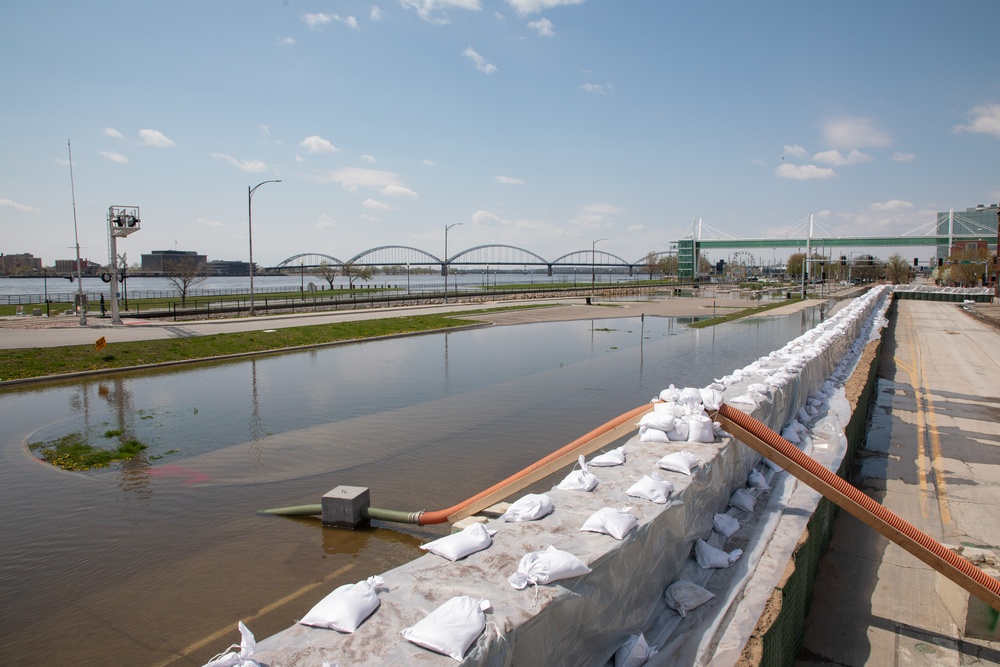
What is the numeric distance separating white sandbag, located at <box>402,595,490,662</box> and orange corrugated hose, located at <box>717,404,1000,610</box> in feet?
13.8

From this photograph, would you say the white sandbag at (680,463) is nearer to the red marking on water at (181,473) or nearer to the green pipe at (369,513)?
the green pipe at (369,513)

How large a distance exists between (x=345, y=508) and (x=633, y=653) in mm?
5281

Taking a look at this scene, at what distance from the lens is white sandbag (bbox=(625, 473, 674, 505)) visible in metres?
5.30

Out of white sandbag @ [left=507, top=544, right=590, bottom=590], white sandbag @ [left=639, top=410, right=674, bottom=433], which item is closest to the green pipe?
white sandbag @ [left=639, top=410, right=674, bottom=433]

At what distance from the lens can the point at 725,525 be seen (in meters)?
6.51

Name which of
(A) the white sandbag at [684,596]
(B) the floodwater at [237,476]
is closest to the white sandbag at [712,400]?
(A) the white sandbag at [684,596]

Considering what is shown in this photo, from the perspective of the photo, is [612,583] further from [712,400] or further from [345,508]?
[345,508]

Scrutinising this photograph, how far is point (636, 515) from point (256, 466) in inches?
337

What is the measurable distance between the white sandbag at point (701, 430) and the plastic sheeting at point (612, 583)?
0.12 metres

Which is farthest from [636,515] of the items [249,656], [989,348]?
[989,348]

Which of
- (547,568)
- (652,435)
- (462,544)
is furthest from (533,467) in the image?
(547,568)

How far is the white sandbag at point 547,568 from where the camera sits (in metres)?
3.79

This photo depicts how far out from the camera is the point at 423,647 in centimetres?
323

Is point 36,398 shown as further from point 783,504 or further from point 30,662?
point 783,504
